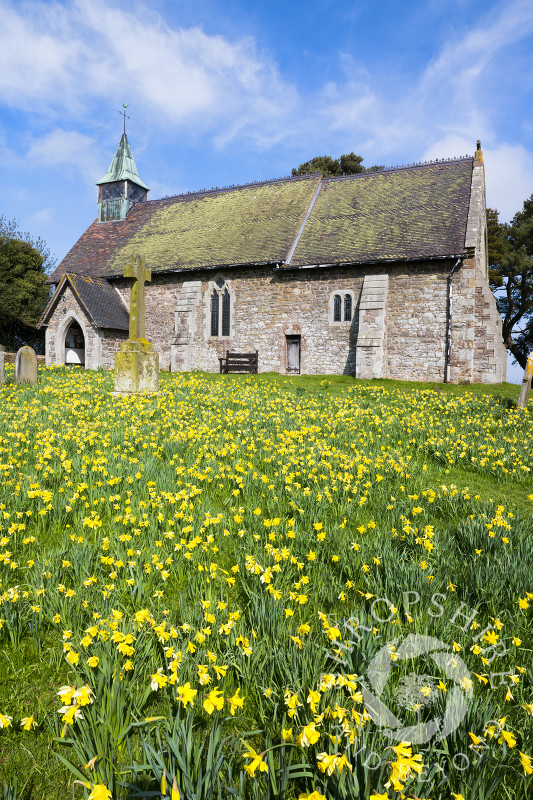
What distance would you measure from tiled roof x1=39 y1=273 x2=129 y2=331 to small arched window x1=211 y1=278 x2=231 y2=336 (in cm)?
461

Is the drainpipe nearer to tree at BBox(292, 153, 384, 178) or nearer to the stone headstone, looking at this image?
the stone headstone

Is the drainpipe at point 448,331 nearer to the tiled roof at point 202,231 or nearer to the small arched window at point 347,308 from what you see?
the small arched window at point 347,308

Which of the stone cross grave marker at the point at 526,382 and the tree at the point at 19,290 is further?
the tree at the point at 19,290

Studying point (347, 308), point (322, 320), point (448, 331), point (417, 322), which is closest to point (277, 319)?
point (322, 320)

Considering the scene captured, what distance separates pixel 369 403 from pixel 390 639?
8992 millimetres

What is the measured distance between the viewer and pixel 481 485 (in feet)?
17.7

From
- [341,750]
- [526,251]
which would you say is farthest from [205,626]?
[526,251]

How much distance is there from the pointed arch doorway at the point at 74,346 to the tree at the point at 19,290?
17.1 m

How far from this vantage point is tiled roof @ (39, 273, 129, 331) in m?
22.7

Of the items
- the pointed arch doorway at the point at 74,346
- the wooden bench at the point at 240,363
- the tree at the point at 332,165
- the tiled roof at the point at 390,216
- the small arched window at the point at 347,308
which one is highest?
the tree at the point at 332,165

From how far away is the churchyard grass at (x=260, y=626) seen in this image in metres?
1.57

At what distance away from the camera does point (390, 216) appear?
2238cm

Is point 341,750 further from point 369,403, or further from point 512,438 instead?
point 369,403

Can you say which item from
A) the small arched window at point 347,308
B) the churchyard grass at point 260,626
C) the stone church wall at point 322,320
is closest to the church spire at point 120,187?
the stone church wall at point 322,320
